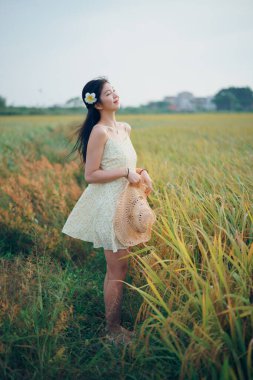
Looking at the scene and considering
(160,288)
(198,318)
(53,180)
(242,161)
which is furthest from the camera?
(53,180)

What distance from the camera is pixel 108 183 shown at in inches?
76.4

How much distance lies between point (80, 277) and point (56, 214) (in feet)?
3.45

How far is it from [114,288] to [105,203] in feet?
1.59

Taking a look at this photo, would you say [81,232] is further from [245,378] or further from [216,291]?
[245,378]

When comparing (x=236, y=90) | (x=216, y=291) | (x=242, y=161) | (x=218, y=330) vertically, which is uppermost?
(x=236, y=90)

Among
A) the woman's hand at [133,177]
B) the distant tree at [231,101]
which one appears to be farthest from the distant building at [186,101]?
the woman's hand at [133,177]

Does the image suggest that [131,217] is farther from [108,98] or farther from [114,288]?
[108,98]

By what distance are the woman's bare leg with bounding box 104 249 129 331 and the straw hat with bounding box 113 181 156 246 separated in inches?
4.8

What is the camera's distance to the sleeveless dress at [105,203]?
1.87m

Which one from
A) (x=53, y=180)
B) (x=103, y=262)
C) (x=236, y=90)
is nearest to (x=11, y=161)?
(x=53, y=180)

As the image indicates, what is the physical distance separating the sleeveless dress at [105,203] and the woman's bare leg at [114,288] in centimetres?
8

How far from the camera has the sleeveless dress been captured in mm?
1870

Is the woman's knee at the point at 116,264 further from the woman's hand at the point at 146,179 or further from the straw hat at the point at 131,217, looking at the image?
the woman's hand at the point at 146,179

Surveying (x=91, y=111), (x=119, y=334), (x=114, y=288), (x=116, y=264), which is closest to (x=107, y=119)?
(x=91, y=111)
